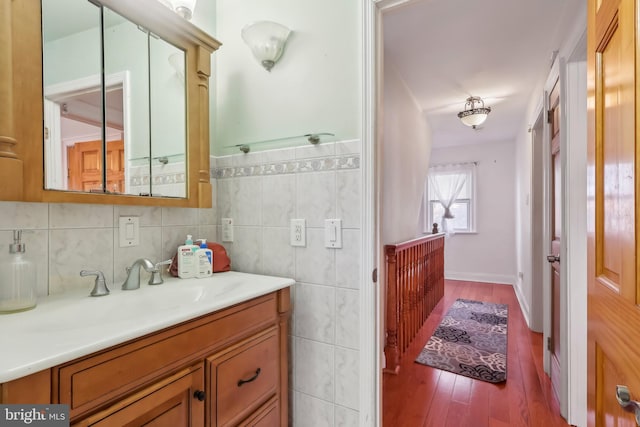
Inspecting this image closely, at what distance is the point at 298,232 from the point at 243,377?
602 mm

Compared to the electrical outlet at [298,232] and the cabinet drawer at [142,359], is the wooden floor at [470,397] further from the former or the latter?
the cabinet drawer at [142,359]

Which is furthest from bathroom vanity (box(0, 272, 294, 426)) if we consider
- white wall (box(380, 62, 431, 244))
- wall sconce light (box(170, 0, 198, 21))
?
white wall (box(380, 62, 431, 244))

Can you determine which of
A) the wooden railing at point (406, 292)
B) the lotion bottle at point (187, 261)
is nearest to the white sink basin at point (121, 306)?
the lotion bottle at point (187, 261)

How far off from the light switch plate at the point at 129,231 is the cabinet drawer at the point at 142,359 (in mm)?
565

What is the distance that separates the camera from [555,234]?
Answer: 218cm

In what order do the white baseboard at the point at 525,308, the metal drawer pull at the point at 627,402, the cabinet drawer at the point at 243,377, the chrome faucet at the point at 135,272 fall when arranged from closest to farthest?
the metal drawer pull at the point at 627,402 < the cabinet drawer at the point at 243,377 < the chrome faucet at the point at 135,272 < the white baseboard at the point at 525,308

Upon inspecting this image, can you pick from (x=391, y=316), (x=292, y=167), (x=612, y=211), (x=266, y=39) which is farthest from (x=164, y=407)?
(x=391, y=316)

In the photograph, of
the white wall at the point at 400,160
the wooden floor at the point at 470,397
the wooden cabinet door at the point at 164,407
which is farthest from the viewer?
the white wall at the point at 400,160

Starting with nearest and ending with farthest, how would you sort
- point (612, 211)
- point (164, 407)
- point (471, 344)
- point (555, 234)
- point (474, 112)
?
point (612, 211), point (164, 407), point (555, 234), point (471, 344), point (474, 112)

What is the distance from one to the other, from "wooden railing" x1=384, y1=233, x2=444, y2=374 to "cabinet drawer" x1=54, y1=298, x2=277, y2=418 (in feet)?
4.82

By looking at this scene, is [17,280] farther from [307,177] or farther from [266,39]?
[266,39]

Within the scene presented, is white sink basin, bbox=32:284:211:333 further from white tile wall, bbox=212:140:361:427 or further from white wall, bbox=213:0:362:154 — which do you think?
white wall, bbox=213:0:362:154

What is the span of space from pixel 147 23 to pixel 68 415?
4.37 ft

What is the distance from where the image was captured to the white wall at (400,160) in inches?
101
